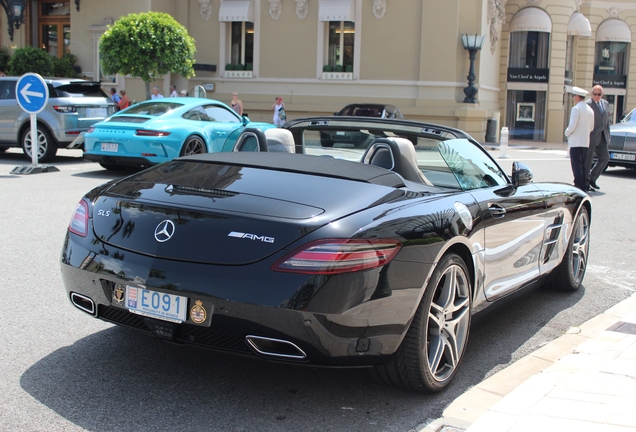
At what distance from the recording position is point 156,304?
338 cm

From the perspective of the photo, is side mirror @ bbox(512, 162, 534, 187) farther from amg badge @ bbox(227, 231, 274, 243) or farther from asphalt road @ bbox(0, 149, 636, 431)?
amg badge @ bbox(227, 231, 274, 243)

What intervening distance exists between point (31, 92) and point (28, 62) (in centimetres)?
1613

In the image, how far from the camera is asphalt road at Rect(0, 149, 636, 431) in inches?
131

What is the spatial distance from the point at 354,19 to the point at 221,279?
28967 millimetres

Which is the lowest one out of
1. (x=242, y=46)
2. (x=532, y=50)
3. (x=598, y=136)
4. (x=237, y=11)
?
(x=598, y=136)

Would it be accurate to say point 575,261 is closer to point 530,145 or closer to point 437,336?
point 437,336

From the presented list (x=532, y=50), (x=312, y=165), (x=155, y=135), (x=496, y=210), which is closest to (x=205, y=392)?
(x=312, y=165)

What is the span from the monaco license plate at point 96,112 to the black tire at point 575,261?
38.1ft

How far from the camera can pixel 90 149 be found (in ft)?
42.9

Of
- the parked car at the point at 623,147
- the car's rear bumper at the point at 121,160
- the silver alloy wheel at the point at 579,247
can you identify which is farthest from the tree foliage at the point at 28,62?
the silver alloy wheel at the point at 579,247

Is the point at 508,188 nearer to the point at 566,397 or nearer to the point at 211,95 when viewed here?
the point at 566,397

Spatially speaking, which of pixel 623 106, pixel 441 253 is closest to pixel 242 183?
pixel 441 253

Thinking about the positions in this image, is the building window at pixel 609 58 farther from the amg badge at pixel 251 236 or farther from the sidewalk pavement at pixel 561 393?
the amg badge at pixel 251 236

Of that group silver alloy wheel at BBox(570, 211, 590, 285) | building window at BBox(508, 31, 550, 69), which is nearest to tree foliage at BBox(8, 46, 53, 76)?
building window at BBox(508, 31, 550, 69)
